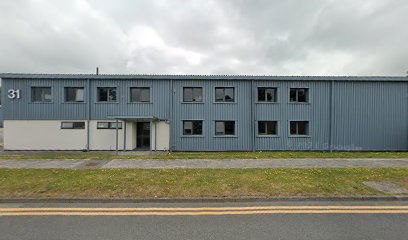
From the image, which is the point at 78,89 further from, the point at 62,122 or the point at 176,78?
the point at 176,78

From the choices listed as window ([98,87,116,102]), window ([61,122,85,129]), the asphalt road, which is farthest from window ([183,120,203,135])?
the asphalt road

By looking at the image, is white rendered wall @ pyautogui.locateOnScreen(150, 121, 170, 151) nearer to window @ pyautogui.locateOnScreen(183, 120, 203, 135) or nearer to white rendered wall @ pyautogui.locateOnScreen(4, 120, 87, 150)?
window @ pyautogui.locateOnScreen(183, 120, 203, 135)

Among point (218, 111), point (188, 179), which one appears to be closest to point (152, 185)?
point (188, 179)

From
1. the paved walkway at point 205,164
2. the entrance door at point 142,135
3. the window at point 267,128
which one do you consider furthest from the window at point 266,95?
the entrance door at point 142,135

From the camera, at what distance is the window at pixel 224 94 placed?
17.6 meters

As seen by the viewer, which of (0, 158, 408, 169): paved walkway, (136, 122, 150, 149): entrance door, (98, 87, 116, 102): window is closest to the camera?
(0, 158, 408, 169): paved walkway

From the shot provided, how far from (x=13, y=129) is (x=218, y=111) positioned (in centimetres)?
1549

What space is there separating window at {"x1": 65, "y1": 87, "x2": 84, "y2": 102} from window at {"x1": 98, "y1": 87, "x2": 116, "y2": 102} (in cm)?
137

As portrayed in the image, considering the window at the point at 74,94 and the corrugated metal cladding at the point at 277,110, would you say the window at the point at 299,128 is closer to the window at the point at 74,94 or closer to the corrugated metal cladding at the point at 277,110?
the corrugated metal cladding at the point at 277,110

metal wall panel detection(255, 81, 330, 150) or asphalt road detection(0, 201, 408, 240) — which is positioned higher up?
metal wall panel detection(255, 81, 330, 150)

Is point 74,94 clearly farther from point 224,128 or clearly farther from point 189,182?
point 189,182

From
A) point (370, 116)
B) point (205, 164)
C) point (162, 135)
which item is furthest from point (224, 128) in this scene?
point (370, 116)

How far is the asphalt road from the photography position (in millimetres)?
4035

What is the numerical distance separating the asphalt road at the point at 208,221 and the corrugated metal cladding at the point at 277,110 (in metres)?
11.8
